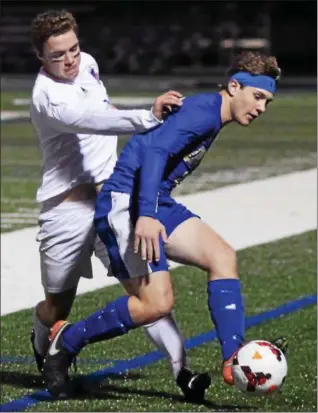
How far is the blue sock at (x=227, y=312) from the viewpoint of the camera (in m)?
6.38

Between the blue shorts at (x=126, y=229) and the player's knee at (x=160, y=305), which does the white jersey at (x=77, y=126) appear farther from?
the player's knee at (x=160, y=305)

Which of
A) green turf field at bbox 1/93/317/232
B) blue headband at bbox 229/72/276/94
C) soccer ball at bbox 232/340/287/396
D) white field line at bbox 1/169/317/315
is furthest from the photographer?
green turf field at bbox 1/93/317/232

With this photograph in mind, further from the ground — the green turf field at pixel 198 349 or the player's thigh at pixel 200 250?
the player's thigh at pixel 200 250

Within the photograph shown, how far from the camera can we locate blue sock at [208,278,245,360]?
6.38 meters

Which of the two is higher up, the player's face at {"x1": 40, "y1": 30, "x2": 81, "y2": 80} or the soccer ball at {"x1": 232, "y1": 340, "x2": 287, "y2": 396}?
the player's face at {"x1": 40, "y1": 30, "x2": 81, "y2": 80}

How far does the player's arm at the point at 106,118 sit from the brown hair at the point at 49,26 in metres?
0.34

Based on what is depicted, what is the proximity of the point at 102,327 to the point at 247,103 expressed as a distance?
123 centimetres

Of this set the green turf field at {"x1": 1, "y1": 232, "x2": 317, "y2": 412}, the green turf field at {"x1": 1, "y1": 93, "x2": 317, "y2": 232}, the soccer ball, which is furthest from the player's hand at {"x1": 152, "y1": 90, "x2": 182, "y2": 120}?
the green turf field at {"x1": 1, "y1": 93, "x2": 317, "y2": 232}

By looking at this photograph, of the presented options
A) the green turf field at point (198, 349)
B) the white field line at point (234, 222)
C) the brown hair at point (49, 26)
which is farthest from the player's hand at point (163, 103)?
the white field line at point (234, 222)

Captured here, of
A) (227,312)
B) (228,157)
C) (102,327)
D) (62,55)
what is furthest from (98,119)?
(228,157)

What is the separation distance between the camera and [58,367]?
22.5 feet

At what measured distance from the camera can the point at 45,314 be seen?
23.6 feet

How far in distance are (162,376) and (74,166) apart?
118 cm

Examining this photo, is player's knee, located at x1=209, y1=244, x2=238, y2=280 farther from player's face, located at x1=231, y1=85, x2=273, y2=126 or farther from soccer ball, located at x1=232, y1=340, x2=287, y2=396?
player's face, located at x1=231, y1=85, x2=273, y2=126
